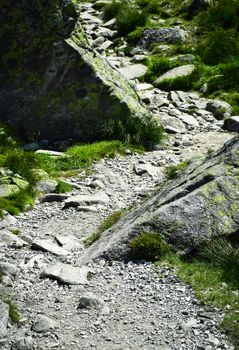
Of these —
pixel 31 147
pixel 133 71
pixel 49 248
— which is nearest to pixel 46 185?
pixel 31 147

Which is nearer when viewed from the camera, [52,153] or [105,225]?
[105,225]

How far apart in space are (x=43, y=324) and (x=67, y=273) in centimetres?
159

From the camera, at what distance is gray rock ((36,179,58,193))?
14.6 metres

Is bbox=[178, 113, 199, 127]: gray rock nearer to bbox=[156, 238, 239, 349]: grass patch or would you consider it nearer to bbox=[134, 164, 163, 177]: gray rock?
bbox=[134, 164, 163, 177]: gray rock

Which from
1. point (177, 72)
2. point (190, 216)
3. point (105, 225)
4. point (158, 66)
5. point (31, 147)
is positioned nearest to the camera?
point (190, 216)

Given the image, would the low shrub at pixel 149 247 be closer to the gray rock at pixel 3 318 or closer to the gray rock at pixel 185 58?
the gray rock at pixel 3 318

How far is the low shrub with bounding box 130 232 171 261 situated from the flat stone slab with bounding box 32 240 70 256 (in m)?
1.49

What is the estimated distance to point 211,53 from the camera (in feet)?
79.8

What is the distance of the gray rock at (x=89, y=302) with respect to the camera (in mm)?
9173

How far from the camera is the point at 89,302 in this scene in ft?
30.1

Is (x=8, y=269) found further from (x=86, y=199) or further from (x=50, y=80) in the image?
(x=50, y=80)

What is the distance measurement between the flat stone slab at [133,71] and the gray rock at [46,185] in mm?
9770

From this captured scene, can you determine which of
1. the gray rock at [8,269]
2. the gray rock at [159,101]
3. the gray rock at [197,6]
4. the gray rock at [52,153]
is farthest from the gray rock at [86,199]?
the gray rock at [197,6]

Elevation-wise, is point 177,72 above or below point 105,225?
below
